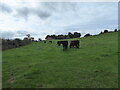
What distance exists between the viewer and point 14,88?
4.52 metres

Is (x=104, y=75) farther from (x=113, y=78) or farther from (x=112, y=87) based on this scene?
(x=112, y=87)

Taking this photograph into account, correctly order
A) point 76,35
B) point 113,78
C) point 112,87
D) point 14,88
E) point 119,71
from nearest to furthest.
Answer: point 112,87 → point 14,88 → point 113,78 → point 119,71 → point 76,35

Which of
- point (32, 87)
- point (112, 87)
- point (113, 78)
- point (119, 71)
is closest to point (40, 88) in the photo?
point (32, 87)

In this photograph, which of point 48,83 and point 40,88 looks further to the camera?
point 48,83

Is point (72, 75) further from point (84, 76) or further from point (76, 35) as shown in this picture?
point (76, 35)

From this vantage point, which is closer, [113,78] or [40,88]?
[40,88]

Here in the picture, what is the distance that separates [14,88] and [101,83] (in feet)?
11.4

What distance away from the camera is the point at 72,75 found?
5.56m

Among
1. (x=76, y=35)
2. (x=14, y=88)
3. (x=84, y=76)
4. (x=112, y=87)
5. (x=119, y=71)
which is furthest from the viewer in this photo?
(x=76, y=35)

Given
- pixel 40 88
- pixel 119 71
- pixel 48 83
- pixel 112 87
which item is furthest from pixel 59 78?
pixel 119 71

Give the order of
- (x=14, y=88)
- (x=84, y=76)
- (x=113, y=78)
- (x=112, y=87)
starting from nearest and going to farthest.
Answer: (x=112, y=87) < (x=14, y=88) < (x=113, y=78) < (x=84, y=76)

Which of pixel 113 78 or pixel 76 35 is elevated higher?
pixel 76 35

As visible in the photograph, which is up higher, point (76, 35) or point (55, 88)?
point (76, 35)

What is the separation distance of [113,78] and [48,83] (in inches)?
112
